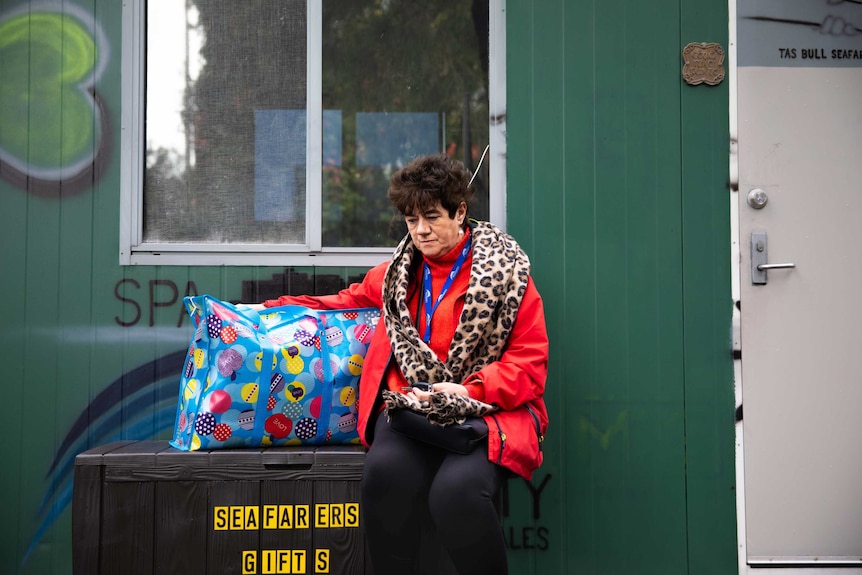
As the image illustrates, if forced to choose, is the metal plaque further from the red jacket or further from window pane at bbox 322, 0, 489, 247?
the red jacket

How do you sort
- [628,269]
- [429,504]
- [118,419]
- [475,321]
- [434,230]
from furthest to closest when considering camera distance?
1. [628,269]
2. [118,419]
3. [434,230]
4. [475,321]
5. [429,504]

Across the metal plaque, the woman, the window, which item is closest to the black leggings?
the woman

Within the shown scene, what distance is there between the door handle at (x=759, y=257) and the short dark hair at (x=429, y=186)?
135 cm

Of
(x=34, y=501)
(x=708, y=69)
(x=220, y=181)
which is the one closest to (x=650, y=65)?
(x=708, y=69)

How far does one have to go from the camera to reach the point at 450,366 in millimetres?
2307

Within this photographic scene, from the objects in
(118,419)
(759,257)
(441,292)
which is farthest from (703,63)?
(118,419)

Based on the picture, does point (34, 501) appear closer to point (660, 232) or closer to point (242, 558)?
point (242, 558)

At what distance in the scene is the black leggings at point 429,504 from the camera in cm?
210

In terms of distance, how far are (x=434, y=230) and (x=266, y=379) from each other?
30.0 inches

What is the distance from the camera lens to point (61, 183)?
288cm

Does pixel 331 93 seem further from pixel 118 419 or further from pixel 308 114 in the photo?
pixel 118 419

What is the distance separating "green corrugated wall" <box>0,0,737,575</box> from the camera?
2.86 metres

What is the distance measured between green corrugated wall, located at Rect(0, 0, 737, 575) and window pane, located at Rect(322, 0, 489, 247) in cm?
17

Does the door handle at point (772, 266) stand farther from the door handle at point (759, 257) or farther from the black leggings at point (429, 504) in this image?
the black leggings at point (429, 504)
